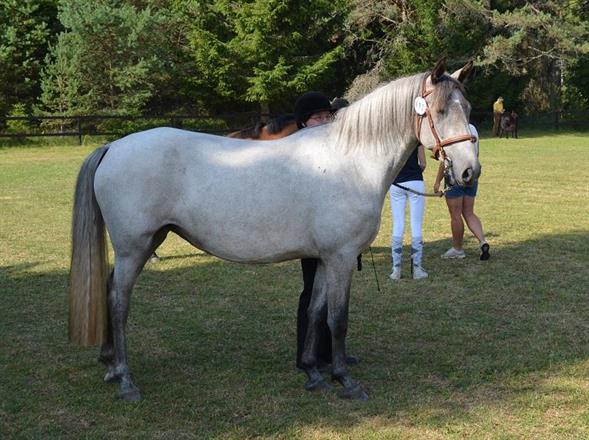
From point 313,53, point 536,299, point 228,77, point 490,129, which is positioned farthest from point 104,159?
point 490,129

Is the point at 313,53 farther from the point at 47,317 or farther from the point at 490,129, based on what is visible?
the point at 47,317

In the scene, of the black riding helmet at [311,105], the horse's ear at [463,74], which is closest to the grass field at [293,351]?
the black riding helmet at [311,105]

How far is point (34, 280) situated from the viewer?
830 cm

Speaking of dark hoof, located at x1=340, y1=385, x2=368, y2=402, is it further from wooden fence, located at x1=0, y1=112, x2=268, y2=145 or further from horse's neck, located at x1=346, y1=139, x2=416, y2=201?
wooden fence, located at x1=0, y1=112, x2=268, y2=145

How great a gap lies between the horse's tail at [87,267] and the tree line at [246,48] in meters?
29.1

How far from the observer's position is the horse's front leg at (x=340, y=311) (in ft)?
16.0

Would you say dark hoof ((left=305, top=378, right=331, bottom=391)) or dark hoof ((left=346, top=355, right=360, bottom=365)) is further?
dark hoof ((left=346, top=355, right=360, bottom=365))

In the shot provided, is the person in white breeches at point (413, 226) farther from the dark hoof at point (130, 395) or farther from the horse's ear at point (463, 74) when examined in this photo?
the dark hoof at point (130, 395)

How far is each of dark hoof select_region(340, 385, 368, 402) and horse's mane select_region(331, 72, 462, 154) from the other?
5.42 ft

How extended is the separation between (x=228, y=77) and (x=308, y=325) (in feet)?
107

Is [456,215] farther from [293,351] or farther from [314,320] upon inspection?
[314,320]

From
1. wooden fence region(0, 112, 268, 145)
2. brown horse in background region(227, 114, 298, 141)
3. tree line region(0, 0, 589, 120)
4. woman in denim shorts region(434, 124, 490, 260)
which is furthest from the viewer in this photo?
tree line region(0, 0, 589, 120)

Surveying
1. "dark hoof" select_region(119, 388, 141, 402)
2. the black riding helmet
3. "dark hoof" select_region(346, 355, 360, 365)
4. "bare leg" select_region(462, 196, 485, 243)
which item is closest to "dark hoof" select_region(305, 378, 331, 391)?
"dark hoof" select_region(346, 355, 360, 365)

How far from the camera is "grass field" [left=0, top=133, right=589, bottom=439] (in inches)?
175
